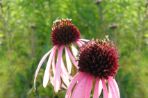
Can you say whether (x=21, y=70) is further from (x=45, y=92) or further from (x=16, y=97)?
(x=45, y=92)

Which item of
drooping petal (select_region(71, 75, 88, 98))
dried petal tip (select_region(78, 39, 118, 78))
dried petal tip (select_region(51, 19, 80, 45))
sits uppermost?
dried petal tip (select_region(51, 19, 80, 45))

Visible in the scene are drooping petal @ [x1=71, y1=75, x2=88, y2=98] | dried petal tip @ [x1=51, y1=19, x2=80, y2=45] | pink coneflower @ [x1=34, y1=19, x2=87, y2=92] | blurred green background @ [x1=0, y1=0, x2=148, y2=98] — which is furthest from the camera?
blurred green background @ [x1=0, y1=0, x2=148, y2=98]

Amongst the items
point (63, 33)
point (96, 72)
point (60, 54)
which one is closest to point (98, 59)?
point (96, 72)

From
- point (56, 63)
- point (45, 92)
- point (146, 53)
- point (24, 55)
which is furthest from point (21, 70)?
point (56, 63)

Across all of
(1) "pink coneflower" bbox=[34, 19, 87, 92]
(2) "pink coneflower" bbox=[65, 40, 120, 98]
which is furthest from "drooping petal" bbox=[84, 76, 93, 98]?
(1) "pink coneflower" bbox=[34, 19, 87, 92]

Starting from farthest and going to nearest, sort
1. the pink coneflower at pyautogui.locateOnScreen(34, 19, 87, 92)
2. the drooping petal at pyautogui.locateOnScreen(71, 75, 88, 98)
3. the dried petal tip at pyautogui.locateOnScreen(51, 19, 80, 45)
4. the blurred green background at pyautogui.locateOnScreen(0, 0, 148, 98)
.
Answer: the blurred green background at pyautogui.locateOnScreen(0, 0, 148, 98) < the dried petal tip at pyautogui.locateOnScreen(51, 19, 80, 45) < the pink coneflower at pyautogui.locateOnScreen(34, 19, 87, 92) < the drooping petal at pyautogui.locateOnScreen(71, 75, 88, 98)

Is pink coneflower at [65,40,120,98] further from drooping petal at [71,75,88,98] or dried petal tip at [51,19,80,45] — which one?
dried petal tip at [51,19,80,45]

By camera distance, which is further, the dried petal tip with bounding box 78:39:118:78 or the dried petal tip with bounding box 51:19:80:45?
the dried petal tip with bounding box 51:19:80:45
